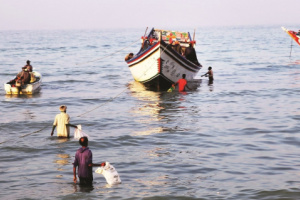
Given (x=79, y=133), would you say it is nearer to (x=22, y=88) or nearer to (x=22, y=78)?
(x=22, y=78)

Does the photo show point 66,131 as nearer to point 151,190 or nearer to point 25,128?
point 25,128

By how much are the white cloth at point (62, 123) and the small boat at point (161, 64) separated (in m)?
10.3

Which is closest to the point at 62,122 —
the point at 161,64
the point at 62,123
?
the point at 62,123

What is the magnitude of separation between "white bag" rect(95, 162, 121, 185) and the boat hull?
13941 mm

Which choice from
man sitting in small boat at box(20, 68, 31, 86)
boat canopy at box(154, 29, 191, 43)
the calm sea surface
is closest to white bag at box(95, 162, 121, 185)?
the calm sea surface

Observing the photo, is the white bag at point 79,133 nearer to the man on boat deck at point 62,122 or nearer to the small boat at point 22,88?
the man on boat deck at point 62,122

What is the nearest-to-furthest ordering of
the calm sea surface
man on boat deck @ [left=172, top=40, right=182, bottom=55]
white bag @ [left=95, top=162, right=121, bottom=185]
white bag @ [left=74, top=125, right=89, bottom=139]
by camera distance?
white bag @ [left=95, top=162, right=121, bottom=185] < the calm sea surface < white bag @ [left=74, top=125, right=89, bottom=139] < man on boat deck @ [left=172, top=40, right=182, bottom=55]

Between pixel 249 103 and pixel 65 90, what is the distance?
1110 cm

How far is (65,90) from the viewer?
2914 cm

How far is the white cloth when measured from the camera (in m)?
14.7

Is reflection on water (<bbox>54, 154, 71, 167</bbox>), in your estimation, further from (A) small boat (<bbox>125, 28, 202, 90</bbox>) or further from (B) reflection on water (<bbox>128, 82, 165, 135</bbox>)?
(A) small boat (<bbox>125, 28, 202, 90</bbox>)

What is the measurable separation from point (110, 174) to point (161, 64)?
587 inches

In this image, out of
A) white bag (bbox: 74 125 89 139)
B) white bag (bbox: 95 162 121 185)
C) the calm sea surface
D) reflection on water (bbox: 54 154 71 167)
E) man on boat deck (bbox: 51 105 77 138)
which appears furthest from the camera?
man on boat deck (bbox: 51 105 77 138)

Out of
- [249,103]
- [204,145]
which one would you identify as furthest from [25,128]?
[249,103]
